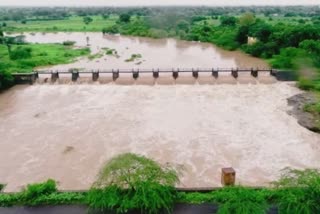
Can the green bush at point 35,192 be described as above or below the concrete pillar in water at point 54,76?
above

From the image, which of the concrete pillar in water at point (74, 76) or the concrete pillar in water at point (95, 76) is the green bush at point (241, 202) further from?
the concrete pillar in water at point (74, 76)

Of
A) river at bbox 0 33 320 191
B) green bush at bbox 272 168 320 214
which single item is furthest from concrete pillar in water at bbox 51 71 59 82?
green bush at bbox 272 168 320 214

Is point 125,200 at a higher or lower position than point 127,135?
higher

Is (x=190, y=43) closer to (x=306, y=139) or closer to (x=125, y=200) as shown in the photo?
(x=306, y=139)

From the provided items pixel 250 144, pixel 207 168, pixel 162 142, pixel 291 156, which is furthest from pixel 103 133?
pixel 291 156

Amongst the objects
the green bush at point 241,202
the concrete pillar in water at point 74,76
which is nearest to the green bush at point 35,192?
the green bush at point 241,202

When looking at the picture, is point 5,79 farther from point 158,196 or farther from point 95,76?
point 158,196

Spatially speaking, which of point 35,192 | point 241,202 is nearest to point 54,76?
point 35,192
